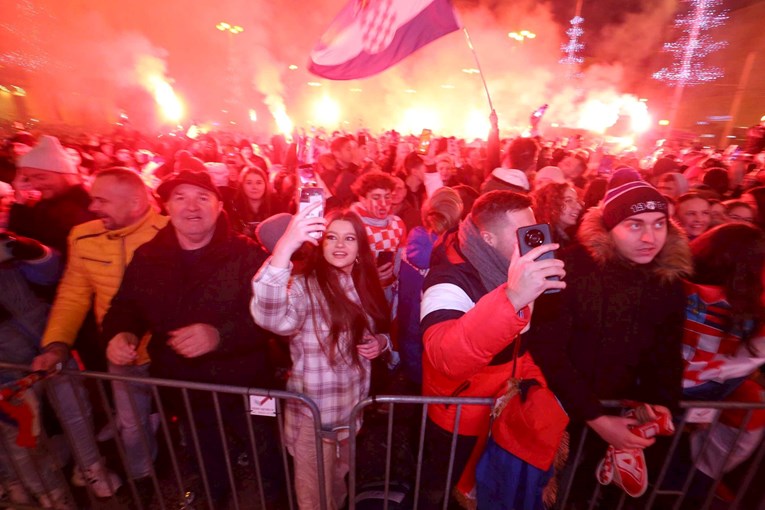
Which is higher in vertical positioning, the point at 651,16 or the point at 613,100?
the point at 651,16

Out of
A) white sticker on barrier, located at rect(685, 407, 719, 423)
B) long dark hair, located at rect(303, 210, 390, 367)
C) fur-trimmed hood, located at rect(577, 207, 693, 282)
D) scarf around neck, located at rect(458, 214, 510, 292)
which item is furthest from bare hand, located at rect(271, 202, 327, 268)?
white sticker on barrier, located at rect(685, 407, 719, 423)

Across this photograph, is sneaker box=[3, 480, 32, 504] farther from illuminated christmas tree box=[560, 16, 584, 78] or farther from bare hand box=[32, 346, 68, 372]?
illuminated christmas tree box=[560, 16, 584, 78]

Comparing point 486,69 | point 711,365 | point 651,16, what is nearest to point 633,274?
point 711,365

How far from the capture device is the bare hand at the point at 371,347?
8.54ft

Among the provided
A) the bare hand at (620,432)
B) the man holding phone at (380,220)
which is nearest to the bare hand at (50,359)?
the man holding phone at (380,220)

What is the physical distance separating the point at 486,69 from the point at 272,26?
14984mm

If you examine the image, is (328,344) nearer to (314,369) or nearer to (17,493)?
(314,369)

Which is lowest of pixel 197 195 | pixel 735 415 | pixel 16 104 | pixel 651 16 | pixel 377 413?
pixel 377 413

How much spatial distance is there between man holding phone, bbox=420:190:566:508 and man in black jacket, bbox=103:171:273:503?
1383mm

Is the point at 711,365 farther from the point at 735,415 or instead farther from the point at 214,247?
the point at 214,247

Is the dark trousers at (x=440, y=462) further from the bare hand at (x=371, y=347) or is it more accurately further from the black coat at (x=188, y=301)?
the black coat at (x=188, y=301)

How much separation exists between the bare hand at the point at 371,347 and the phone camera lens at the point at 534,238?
1.34 metres

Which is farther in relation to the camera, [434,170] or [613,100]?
[613,100]

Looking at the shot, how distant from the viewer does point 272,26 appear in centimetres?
2638
